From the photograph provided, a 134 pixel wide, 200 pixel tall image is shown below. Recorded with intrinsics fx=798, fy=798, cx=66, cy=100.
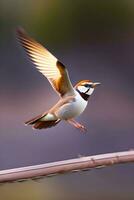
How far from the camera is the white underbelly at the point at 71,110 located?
1.33 m

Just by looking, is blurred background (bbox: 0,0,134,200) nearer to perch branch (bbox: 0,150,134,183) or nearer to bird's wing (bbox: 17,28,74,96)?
bird's wing (bbox: 17,28,74,96)

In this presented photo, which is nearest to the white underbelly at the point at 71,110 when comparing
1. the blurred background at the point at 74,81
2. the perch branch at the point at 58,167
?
the perch branch at the point at 58,167

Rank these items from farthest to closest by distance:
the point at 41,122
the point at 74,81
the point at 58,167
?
the point at 74,81, the point at 41,122, the point at 58,167

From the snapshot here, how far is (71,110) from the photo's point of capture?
1338 millimetres

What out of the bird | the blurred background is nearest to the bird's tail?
the bird

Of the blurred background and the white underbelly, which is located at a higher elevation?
the white underbelly

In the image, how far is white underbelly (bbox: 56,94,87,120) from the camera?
1333 millimetres

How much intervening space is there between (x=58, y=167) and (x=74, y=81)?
1543 mm

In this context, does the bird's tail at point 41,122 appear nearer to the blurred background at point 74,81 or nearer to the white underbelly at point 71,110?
the white underbelly at point 71,110

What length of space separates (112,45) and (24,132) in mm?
445

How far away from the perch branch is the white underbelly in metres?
0.15

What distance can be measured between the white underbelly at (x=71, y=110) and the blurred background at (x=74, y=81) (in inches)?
52.5

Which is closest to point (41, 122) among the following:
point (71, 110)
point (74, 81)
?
point (71, 110)

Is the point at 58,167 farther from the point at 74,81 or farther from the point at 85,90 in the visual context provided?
the point at 74,81
